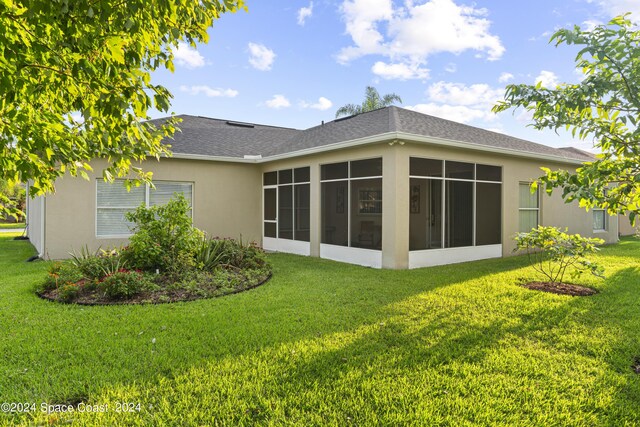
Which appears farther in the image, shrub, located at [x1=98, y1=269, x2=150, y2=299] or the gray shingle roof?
the gray shingle roof

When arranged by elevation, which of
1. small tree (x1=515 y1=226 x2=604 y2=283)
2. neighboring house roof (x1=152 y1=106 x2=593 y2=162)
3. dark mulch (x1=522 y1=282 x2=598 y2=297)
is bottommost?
dark mulch (x1=522 y1=282 x2=598 y2=297)

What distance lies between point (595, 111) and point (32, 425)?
222 inches

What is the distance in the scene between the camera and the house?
970cm

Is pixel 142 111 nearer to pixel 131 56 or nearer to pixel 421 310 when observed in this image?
pixel 131 56

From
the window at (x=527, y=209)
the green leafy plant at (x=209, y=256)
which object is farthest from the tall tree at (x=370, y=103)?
the green leafy plant at (x=209, y=256)

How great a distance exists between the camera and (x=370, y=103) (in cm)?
3052

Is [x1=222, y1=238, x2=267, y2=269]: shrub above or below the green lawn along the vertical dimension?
above

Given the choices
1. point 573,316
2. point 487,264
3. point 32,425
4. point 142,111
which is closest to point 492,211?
point 487,264

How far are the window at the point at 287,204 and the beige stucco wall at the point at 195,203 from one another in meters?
0.50

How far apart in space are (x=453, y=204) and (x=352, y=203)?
2.84 meters

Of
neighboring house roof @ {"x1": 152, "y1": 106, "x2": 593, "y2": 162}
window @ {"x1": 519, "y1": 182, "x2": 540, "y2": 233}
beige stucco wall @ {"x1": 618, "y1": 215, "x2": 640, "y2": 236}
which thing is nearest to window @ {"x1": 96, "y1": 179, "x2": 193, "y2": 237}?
neighboring house roof @ {"x1": 152, "y1": 106, "x2": 593, "y2": 162}

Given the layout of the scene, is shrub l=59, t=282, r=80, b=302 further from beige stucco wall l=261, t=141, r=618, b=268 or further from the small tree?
the small tree

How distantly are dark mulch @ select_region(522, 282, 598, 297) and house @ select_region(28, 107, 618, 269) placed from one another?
113 inches

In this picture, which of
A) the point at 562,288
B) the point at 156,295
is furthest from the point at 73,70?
the point at 562,288
